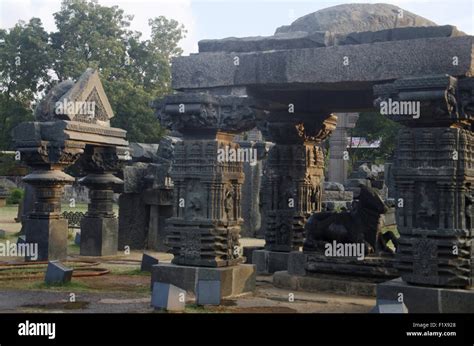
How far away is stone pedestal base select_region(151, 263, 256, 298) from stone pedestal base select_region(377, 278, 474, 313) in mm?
2129

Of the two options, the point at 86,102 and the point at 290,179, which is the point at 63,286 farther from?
the point at 86,102

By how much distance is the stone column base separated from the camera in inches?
541

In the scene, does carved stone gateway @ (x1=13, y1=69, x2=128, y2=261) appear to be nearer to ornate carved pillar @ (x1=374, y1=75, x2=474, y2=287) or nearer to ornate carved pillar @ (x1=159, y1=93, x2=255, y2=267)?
ornate carved pillar @ (x1=159, y1=93, x2=255, y2=267)

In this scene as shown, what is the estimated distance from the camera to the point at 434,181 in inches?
314

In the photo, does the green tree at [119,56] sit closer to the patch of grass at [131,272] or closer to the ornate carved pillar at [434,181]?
the patch of grass at [131,272]

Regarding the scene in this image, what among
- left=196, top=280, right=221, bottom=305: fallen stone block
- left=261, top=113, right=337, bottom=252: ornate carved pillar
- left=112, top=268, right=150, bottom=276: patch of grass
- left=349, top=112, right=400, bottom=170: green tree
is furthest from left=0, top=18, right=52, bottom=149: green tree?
left=196, top=280, right=221, bottom=305: fallen stone block

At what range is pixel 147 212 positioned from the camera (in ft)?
54.5

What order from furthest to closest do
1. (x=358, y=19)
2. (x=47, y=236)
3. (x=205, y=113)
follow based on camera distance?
(x=47, y=236), (x=358, y=19), (x=205, y=113)

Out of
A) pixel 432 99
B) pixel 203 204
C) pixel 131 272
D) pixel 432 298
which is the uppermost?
pixel 432 99

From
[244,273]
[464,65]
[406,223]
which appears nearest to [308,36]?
[464,65]

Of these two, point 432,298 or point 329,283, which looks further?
point 329,283

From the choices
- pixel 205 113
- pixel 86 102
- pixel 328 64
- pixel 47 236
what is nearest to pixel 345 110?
pixel 328 64

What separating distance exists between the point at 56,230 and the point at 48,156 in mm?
1469

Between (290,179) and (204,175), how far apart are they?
3.15 meters
